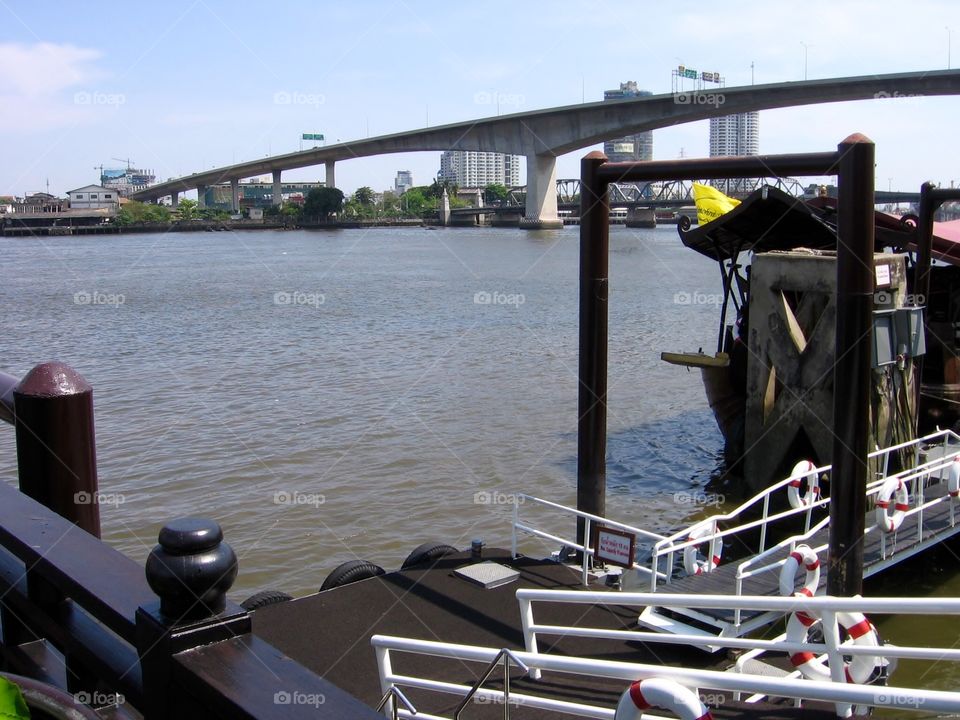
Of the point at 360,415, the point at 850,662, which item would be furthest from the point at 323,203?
the point at 850,662

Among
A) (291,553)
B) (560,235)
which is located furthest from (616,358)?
(560,235)

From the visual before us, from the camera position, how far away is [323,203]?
507ft

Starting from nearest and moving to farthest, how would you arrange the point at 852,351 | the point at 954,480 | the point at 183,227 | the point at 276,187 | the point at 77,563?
1. the point at 77,563
2. the point at 852,351
3. the point at 954,480
4. the point at 276,187
5. the point at 183,227

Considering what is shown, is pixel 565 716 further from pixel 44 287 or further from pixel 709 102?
pixel 709 102

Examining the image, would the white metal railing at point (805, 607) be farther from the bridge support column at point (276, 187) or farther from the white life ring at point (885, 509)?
the bridge support column at point (276, 187)

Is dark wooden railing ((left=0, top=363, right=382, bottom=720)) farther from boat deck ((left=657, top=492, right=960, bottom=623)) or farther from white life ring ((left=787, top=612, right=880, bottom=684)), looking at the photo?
boat deck ((left=657, top=492, right=960, bottom=623))

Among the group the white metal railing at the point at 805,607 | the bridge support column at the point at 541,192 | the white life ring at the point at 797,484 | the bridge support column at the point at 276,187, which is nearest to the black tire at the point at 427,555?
the white metal railing at the point at 805,607

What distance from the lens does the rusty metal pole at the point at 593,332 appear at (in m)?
9.41

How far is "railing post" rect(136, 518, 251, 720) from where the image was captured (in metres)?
2.21

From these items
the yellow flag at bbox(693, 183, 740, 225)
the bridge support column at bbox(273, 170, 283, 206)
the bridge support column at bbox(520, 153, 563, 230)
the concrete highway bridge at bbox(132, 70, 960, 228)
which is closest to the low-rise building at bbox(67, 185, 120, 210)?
the bridge support column at bbox(273, 170, 283, 206)

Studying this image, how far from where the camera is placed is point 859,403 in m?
7.85

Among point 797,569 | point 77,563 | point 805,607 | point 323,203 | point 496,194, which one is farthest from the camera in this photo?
point 496,194

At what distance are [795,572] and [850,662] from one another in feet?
3.70

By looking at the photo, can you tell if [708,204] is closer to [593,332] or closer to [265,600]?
[593,332]
